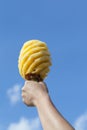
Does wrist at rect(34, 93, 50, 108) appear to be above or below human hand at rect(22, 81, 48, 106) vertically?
below

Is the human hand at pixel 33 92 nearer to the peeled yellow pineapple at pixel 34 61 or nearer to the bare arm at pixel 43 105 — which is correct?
the bare arm at pixel 43 105

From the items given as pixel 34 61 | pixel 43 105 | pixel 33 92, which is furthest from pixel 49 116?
pixel 34 61

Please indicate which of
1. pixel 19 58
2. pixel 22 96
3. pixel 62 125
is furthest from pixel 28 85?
pixel 62 125

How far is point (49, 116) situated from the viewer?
10.9 feet

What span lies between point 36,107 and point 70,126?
43cm

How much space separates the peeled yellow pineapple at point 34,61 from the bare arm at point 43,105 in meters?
0.17

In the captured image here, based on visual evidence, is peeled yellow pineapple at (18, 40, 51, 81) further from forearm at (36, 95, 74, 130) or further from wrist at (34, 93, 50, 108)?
forearm at (36, 95, 74, 130)

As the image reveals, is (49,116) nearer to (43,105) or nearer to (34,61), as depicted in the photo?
(43,105)

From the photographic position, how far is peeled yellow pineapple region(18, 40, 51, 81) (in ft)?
13.1

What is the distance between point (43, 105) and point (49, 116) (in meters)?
0.14

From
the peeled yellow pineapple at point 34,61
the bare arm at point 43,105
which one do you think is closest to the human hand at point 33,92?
the bare arm at point 43,105

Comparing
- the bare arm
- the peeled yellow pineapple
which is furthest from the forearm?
the peeled yellow pineapple

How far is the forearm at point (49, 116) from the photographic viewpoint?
322cm

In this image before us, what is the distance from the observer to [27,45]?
4113 mm
